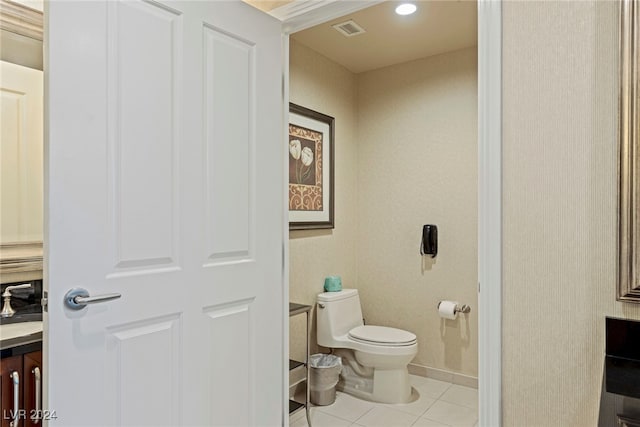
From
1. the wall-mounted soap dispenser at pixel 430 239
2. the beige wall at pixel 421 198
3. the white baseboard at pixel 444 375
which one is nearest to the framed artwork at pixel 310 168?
the beige wall at pixel 421 198

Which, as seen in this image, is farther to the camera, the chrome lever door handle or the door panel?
the door panel

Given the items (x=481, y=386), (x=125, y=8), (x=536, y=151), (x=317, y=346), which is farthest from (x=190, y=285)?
(x=317, y=346)

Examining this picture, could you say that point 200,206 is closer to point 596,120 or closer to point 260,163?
point 260,163

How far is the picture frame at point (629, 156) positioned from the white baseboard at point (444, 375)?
2.02 m

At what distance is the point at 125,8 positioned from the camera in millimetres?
1259

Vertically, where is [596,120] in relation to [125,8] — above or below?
below

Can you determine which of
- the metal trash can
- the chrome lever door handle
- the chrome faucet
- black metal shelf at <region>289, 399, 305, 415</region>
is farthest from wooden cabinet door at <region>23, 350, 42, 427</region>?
the metal trash can

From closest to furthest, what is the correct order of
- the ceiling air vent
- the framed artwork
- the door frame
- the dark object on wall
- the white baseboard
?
the dark object on wall, the door frame, the ceiling air vent, the framed artwork, the white baseboard

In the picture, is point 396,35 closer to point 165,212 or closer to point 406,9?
point 406,9

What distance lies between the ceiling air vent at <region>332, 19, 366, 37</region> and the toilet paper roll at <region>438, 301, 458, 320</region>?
1.92 meters

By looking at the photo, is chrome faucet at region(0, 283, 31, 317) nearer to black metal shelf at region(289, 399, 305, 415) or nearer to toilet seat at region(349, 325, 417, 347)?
black metal shelf at region(289, 399, 305, 415)

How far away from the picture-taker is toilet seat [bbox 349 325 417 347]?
2.58m

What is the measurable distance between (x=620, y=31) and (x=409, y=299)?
7.70 ft

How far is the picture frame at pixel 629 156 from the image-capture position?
3.46 ft
